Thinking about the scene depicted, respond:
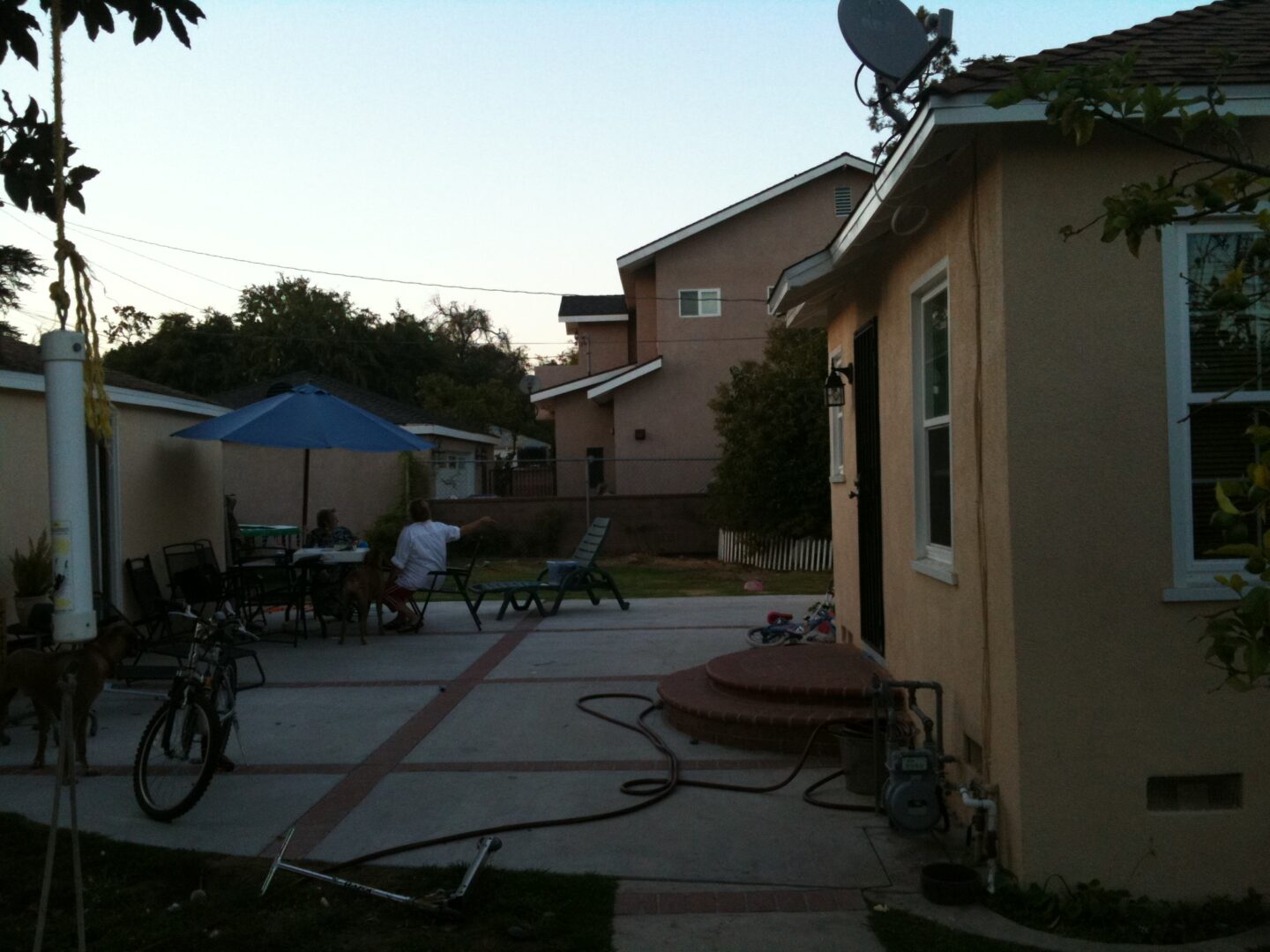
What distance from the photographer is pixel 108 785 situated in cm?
620

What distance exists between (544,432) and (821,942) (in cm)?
5348

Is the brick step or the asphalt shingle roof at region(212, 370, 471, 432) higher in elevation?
the asphalt shingle roof at region(212, 370, 471, 432)

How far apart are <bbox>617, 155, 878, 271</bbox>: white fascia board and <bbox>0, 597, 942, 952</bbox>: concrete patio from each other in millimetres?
18156

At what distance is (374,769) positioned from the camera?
253 inches

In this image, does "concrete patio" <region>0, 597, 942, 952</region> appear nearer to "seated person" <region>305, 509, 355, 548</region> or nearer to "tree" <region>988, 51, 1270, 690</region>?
"tree" <region>988, 51, 1270, 690</region>

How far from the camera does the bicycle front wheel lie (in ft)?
18.2

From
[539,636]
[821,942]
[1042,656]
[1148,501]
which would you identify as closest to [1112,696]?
[1042,656]

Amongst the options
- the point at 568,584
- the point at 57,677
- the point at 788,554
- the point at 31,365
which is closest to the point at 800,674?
the point at 57,677

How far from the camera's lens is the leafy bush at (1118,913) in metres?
4.20

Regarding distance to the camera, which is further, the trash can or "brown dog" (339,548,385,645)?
"brown dog" (339,548,385,645)

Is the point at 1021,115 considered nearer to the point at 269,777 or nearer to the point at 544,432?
the point at 269,777

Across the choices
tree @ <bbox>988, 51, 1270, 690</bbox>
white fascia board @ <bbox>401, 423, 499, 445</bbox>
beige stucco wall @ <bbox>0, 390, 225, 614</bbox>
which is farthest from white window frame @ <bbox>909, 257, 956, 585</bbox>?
white fascia board @ <bbox>401, 423, 499, 445</bbox>

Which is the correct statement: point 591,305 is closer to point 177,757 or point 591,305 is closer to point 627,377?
point 627,377

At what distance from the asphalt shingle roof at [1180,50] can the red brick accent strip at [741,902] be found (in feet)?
10.2
